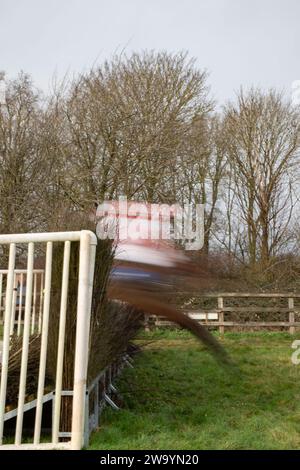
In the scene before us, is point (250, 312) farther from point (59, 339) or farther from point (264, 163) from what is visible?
point (59, 339)

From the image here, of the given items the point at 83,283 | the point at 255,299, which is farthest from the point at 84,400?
the point at 255,299

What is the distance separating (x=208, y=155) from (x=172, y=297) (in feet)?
40.5

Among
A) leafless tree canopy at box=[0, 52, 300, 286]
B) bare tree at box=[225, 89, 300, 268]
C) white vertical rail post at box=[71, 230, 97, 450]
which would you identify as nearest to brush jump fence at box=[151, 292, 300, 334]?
leafless tree canopy at box=[0, 52, 300, 286]

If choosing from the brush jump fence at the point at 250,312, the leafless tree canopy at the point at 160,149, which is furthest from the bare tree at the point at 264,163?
the brush jump fence at the point at 250,312

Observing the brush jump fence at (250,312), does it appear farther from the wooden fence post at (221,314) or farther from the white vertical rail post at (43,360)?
the white vertical rail post at (43,360)

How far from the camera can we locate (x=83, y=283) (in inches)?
101

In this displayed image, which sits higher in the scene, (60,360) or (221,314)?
(60,360)

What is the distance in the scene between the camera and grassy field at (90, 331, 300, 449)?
2.85m

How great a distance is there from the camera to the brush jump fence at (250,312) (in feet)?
35.4

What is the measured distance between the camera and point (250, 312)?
37.6 feet

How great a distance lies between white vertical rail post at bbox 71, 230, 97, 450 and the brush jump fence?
767 centimetres

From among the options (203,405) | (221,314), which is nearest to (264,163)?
(221,314)

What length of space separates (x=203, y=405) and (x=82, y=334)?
191 centimetres
